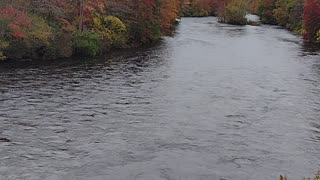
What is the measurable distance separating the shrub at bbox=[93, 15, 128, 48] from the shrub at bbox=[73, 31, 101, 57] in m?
3.15

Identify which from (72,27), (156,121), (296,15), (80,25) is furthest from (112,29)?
(296,15)

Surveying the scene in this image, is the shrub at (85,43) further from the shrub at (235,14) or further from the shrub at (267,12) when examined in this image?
the shrub at (267,12)

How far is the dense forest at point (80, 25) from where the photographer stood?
118ft

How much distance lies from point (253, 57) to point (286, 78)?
1263 cm

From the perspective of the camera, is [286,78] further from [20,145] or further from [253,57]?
[20,145]

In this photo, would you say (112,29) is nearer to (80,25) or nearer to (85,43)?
(80,25)

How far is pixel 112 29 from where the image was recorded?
47.0m

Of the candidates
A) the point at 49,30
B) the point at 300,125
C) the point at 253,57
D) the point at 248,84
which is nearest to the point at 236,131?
the point at 300,125

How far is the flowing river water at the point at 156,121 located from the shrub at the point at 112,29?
6203 mm

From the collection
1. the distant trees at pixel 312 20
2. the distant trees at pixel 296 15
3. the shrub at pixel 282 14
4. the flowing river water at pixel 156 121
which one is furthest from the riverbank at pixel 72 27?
the shrub at pixel 282 14

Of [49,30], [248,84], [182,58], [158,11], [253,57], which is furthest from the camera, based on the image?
[158,11]

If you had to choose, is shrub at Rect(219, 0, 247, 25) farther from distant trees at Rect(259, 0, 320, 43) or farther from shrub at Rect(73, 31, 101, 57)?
shrub at Rect(73, 31, 101, 57)

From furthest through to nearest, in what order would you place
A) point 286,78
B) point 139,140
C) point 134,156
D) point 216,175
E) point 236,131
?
point 286,78 < point 236,131 < point 139,140 < point 134,156 < point 216,175

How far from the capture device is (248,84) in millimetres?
32281
